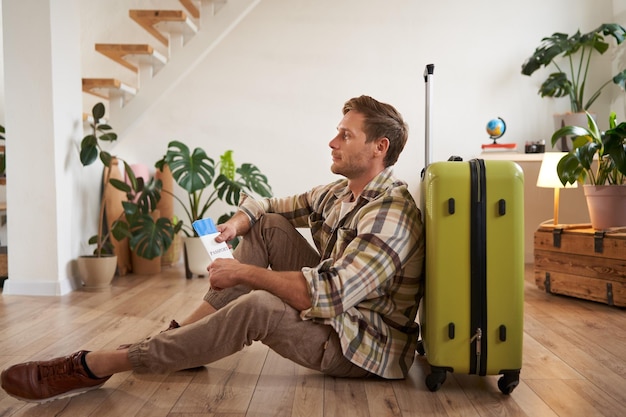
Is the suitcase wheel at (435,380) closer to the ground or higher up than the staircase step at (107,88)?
closer to the ground

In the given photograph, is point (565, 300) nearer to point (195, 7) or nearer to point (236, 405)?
point (236, 405)

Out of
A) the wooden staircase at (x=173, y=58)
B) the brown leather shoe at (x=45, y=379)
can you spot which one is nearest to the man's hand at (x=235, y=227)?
the brown leather shoe at (x=45, y=379)

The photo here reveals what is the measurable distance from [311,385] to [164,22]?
12.1 feet

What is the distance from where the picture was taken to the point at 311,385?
234 centimetres

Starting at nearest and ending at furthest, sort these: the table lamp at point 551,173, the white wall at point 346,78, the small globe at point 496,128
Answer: the table lamp at point 551,173
the small globe at point 496,128
the white wall at point 346,78

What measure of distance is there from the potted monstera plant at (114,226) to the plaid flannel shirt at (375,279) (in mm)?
2324

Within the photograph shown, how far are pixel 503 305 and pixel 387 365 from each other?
0.41m

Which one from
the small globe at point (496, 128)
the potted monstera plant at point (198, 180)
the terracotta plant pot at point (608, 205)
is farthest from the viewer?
the small globe at point (496, 128)

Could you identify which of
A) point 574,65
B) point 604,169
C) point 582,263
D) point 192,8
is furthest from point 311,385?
point 574,65

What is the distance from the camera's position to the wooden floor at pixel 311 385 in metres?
2.10

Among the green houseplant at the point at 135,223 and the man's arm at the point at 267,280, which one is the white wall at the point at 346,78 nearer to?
the green houseplant at the point at 135,223

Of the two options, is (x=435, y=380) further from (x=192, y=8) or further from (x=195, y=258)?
(x=192, y=8)

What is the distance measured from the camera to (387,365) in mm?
2328

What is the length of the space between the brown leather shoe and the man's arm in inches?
18.2
